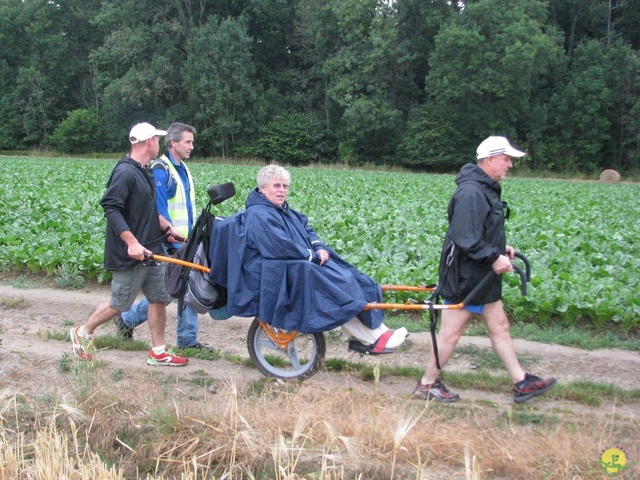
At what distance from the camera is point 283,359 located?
5988 mm

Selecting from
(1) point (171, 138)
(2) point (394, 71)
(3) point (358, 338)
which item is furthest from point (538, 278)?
(2) point (394, 71)

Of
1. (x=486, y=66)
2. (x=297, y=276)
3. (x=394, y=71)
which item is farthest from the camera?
(x=394, y=71)

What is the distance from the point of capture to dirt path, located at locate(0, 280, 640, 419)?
5391 mm

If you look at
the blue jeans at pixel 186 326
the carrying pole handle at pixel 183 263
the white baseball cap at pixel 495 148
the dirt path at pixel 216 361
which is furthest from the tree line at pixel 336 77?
the carrying pole handle at pixel 183 263

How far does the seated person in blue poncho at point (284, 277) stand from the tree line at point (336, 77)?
4328 cm

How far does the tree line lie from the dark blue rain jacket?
43383 millimetres

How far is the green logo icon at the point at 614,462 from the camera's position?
11.3ft

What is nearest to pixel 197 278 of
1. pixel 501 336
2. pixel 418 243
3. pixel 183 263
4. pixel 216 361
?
pixel 183 263

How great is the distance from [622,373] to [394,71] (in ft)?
159

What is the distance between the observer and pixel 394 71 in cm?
5212

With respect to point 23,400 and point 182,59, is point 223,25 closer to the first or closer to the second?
point 182,59

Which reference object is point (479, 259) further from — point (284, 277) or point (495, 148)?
point (284, 277)

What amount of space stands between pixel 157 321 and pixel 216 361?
695mm

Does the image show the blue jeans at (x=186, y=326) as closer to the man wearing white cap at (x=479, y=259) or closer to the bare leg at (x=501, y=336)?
the man wearing white cap at (x=479, y=259)
